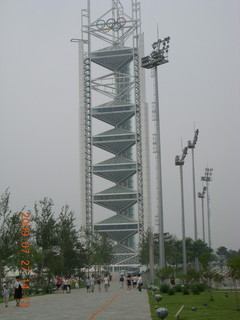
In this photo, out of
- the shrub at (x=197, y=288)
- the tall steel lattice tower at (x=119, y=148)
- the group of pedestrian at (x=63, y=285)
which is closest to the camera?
the shrub at (x=197, y=288)

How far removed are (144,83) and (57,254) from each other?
102754 mm

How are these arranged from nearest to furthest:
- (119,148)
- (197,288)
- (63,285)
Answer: (197,288)
(63,285)
(119,148)

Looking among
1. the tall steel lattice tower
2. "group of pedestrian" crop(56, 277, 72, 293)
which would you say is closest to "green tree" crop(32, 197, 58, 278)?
"group of pedestrian" crop(56, 277, 72, 293)

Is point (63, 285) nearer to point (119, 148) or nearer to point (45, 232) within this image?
point (45, 232)

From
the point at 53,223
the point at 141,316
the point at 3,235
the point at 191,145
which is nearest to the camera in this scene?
the point at 141,316

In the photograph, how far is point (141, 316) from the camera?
81.5 feet

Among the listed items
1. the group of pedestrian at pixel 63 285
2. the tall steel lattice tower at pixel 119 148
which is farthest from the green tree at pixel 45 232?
the tall steel lattice tower at pixel 119 148

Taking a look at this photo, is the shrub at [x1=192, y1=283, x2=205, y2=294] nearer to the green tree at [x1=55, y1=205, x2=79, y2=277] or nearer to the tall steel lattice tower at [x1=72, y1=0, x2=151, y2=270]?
the green tree at [x1=55, y1=205, x2=79, y2=277]

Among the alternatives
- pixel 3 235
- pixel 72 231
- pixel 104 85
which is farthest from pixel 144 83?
pixel 3 235

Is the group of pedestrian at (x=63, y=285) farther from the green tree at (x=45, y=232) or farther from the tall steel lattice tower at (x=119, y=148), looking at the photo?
the tall steel lattice tower at (x=119, y=148)

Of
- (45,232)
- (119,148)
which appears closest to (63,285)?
(45,232)

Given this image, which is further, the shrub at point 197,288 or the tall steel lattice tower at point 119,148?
the tall steel lattice tower at point 119,148

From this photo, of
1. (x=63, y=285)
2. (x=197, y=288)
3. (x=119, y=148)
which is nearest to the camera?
(x=197, y=288)

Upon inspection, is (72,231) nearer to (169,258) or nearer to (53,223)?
(53,223)
